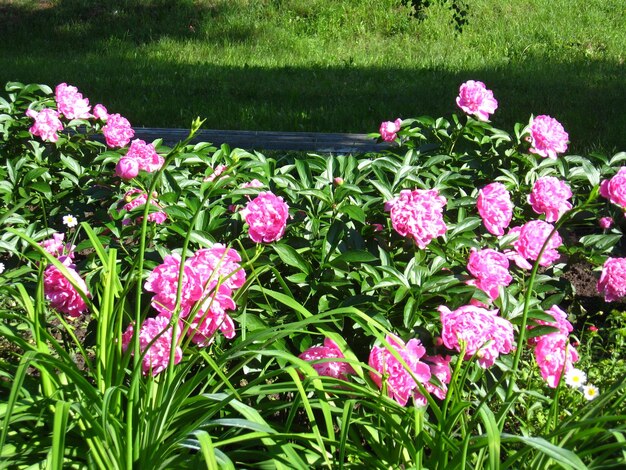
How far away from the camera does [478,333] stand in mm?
1992

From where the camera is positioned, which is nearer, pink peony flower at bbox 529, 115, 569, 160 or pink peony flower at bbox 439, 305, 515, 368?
pink peony flower at bbox 439, 305, 515, 368

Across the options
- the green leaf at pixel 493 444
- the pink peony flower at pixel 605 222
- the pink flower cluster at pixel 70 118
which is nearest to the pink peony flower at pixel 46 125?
the pink flower cluster at pixel 70 118

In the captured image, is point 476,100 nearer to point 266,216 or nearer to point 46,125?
point 266,216

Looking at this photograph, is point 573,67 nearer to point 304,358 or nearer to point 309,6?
point 309,6

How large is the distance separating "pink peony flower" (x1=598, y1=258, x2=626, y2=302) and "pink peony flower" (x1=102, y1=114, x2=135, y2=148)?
190 centimetres

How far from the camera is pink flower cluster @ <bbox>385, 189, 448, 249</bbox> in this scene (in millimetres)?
2262

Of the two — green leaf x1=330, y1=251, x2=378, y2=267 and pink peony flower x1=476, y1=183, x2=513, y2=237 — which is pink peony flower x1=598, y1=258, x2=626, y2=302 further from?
green leaf x1=330, y1=251, x2=378, y2=267

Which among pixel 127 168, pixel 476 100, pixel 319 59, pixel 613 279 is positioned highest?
pixel 476 100

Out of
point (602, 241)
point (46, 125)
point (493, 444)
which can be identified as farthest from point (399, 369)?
point (46, 125)

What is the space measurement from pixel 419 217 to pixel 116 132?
1501 millimetres

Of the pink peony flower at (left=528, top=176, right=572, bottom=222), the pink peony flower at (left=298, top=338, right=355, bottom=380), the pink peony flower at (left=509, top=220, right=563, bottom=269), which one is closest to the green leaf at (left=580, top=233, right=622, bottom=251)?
the pink peony flower at (left=528, top=176, right=572, bottom=222)

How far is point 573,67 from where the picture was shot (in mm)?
8383

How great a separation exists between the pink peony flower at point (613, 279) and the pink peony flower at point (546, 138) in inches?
20.9

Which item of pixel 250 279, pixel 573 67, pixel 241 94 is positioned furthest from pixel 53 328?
pixel 573 67
